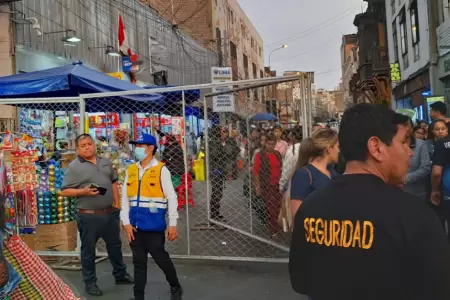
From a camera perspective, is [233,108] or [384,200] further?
[233,108]

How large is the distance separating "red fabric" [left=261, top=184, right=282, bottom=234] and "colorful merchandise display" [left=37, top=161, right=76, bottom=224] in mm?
3033

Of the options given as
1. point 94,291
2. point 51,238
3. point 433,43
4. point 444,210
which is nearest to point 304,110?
point 444,210

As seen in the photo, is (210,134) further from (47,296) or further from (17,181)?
(47,296)

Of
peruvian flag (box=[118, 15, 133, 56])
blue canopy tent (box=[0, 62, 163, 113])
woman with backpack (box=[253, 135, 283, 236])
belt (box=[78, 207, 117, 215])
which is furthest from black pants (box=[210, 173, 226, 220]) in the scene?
peruvian flag (box=[118, 15, 133, 56])

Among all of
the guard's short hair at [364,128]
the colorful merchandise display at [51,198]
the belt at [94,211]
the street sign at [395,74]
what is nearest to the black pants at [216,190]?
the colorful merchandise display at [51,198]

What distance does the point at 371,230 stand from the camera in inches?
61.9

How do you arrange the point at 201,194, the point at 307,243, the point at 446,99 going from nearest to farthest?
the point at 307,243 → the point at 201,194 → the point at 446,99

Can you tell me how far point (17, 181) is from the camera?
511cm

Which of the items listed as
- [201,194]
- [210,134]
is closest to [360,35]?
[201,194]

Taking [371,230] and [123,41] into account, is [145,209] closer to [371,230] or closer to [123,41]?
[371,230]

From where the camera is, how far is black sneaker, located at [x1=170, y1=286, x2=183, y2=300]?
526 cm

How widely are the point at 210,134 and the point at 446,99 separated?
1005 cm

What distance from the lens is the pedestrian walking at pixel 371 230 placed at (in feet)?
4.93

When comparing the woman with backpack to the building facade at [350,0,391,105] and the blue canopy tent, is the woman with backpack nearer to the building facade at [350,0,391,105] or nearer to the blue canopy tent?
the blue canopy tent
